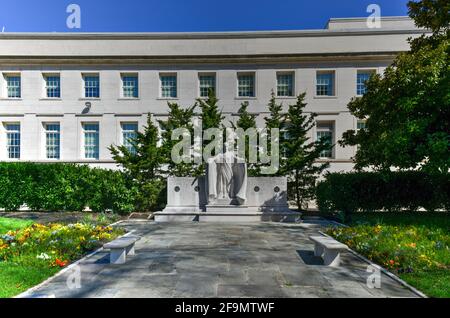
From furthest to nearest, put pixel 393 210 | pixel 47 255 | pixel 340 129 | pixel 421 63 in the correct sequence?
pixel 340 129 < pixel 393 210 < pixel 421 63 < pixel 47 255

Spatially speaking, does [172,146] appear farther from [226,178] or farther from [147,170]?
[226,178]

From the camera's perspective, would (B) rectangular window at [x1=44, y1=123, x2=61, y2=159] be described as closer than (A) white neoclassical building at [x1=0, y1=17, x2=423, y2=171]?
No

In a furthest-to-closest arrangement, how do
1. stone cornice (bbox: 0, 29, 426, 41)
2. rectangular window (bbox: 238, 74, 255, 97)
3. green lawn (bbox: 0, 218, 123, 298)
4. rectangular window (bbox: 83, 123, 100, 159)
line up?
1. rectangular window (bbox: 83, 123, 100, 159)
2. rectangular window (bbox: 238, 74, 255, 97)
3. stone cornice (bbox: 0, 29, 426, 41)
4. green lawn (bbox: 0, 218, 123, 298)

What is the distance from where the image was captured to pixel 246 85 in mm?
25422

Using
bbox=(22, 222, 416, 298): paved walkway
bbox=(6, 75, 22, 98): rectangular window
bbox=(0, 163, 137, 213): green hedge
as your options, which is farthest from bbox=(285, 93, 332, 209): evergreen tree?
bbox=(6, 75, 22, 98): rectangular window

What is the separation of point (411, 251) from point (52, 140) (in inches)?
1089

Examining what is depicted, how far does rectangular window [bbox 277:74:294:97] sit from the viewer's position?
2514 centimetres

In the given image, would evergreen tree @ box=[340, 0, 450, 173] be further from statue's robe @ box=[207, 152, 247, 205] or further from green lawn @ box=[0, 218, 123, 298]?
green lawn @ box=[0, 218, 123, 298]

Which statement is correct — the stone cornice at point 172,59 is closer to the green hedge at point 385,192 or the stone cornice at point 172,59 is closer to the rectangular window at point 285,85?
the rectangular window at point 285,85

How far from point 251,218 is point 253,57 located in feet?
52.6

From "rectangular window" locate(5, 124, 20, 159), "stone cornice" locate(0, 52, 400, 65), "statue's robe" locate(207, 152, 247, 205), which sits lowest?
"statue's robe" locate(207, 152, 247, 205)
